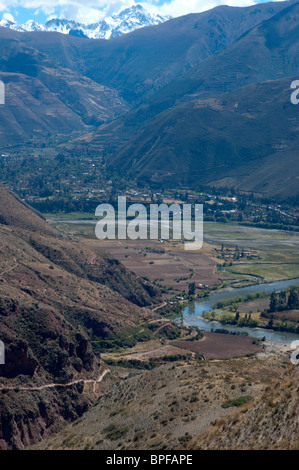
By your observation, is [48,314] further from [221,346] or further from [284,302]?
[284,302]

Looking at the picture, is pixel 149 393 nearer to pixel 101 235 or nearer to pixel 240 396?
pixel 240 396

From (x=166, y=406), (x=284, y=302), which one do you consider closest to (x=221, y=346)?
(x=284, y=302)

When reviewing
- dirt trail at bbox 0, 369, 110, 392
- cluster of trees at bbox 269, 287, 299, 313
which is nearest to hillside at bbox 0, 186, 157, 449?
dirt trail at bbox 0, 369, 110, 392

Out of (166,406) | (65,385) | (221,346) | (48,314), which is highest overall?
(48,314)

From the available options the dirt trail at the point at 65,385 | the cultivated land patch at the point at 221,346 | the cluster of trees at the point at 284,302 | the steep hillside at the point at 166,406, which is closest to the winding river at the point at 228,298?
the cultivated land patch at the point at 221,346

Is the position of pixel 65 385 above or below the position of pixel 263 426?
below
